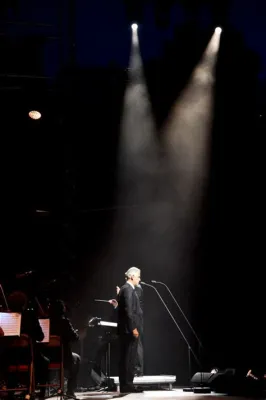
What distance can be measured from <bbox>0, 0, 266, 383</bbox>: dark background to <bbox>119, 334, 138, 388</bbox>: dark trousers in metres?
2.34

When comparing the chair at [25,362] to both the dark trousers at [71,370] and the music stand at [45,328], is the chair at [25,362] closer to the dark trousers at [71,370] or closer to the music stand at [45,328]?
the music stand at [45,328]

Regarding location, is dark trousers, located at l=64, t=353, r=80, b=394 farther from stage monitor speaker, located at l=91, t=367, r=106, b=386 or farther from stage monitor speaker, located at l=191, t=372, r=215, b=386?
stage monitor speaker, located at l=191, t=372, r=215, b=386

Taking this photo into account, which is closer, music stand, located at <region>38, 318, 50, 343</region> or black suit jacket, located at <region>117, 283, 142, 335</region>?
music stand, located at <region>38, 318, 50, 343</region>

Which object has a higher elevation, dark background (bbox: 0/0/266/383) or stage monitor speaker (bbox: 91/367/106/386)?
dark background (bbox: 0/0/266/383)

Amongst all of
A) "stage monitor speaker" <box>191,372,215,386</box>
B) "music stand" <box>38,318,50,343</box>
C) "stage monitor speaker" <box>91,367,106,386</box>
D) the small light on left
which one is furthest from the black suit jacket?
the small light on left

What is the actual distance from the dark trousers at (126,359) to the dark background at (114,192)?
234cm

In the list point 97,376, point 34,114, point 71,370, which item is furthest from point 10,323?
point 34,114

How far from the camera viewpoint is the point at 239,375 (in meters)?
7.83

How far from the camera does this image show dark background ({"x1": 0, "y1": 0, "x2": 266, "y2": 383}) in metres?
10.1

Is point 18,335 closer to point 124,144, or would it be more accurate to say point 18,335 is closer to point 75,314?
point 75,314

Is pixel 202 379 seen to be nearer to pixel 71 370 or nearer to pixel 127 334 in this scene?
pixel 127 334

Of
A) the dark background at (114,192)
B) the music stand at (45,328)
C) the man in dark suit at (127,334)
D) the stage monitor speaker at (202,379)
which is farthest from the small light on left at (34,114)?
the stage monitor speaker at (202,379)

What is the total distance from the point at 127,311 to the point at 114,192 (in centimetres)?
447

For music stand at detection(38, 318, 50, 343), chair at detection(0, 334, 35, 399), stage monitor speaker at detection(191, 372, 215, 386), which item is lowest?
stage monitor speaker at detection(191, 372, 215, 386)
